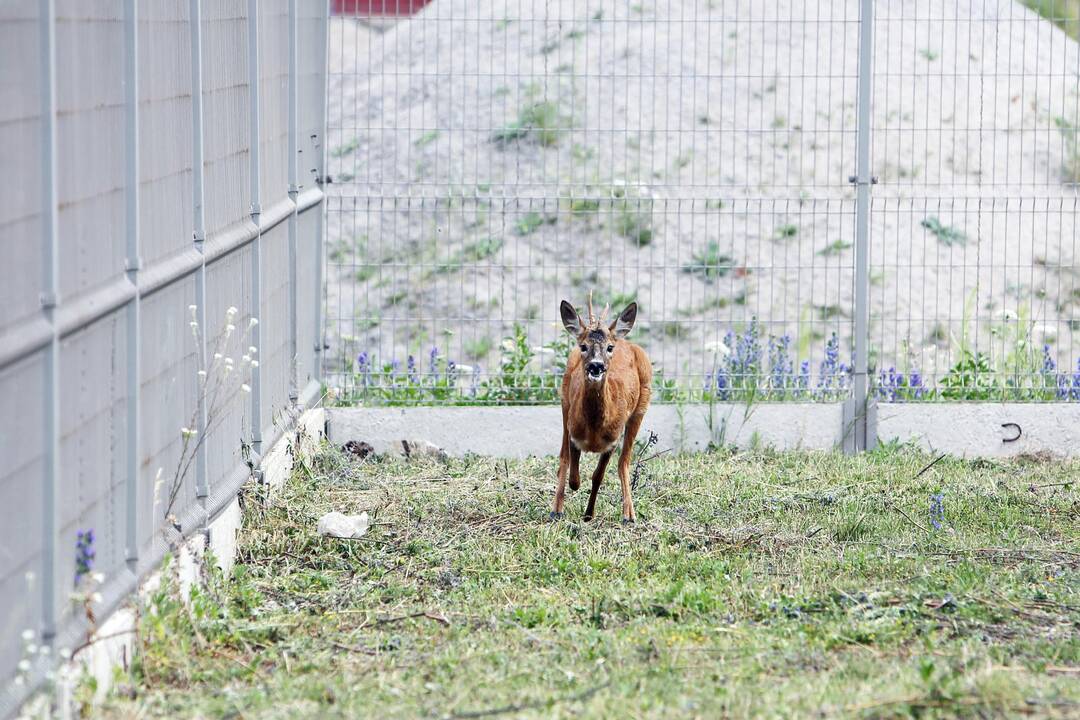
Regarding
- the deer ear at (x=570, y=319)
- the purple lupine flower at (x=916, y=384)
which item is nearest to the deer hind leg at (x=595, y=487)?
the deer ear at (x=570, y=319)

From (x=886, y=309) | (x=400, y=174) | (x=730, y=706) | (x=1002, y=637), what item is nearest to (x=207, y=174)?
(x=730, y=706)

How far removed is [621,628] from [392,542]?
Answer: 6.67ft

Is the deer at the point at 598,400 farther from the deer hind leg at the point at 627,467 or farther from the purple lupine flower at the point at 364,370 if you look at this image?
the purple lupine flower at the point at 364,370

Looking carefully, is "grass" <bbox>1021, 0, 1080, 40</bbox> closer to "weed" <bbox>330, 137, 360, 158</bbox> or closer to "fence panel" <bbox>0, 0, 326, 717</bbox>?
"weed" <bbox>330, 137, 360, 158</bbox>

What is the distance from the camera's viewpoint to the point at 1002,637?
6320 mm

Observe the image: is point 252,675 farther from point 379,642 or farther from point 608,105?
point 608,105

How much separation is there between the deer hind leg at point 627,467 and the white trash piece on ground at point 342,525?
156cm

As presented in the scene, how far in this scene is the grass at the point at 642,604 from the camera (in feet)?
17.7

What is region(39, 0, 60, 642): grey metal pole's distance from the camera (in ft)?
15.4

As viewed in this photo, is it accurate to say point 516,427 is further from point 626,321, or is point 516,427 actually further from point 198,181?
point 198,181

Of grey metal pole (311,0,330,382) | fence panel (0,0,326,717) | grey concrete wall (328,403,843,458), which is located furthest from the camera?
grey metal pole (311,0,330,382)

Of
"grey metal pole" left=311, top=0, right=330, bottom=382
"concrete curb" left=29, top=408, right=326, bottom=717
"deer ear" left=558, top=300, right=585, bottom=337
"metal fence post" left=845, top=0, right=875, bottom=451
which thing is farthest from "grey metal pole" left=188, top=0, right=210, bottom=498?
"metal fence post" left=845, top=0, right=875, bottom=451

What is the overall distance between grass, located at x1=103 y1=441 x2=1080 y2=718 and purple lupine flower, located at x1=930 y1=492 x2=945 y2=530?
5 cm

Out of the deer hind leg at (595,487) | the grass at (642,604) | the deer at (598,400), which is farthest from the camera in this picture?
the deer hind leg at (595,487)
